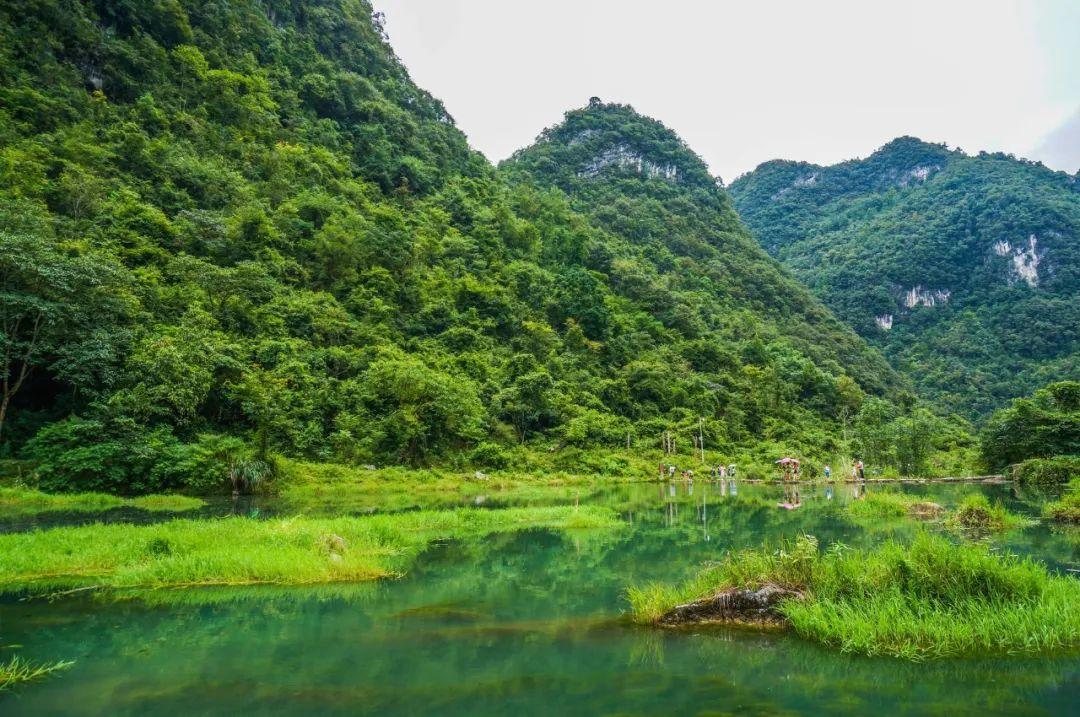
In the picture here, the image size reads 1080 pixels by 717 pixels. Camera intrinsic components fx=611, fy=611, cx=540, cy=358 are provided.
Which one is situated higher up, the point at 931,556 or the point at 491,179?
the point at 491,179

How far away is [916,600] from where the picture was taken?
26.2 ft

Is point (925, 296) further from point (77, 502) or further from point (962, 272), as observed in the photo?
point (77, 502)

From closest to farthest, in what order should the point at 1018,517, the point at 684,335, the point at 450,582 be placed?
the point at 450,582 < the point at 1018,517 < the point at 684,335

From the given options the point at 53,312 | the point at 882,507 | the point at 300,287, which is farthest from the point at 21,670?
the point at 300,287

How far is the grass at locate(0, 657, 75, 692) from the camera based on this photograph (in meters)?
6.62

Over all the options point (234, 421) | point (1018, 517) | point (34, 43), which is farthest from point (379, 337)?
point (1018, 517)

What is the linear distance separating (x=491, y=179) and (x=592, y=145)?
46.2m

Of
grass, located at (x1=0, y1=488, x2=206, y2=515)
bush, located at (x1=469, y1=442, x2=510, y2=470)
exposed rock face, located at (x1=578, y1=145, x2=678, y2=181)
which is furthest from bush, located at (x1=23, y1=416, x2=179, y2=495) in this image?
exposed rock face, located at (x1=578, y1=145, x2=678, y2=181)

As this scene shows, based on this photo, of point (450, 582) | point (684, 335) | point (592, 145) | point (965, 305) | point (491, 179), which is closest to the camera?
point (450, 582)

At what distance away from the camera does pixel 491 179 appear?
88375 millimetres

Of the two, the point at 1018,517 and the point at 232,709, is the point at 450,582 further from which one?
the point at 1018,517

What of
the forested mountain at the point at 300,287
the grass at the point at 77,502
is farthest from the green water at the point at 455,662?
the forested mountain at the point at 300,287

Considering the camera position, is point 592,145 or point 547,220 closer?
point 547,220

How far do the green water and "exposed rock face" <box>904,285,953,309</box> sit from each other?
126m
